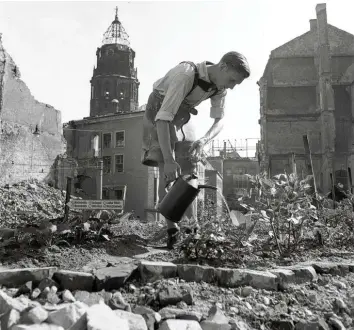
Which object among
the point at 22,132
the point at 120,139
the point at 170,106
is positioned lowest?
the point at 170,106

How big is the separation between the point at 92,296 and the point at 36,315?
15.6 inches

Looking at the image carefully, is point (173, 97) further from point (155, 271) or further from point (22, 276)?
point (22, 276)

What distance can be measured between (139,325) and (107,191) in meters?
21.1

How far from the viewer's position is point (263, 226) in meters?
4.61

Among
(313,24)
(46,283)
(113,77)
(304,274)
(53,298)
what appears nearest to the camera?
(53,298)

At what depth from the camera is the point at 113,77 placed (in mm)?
47281

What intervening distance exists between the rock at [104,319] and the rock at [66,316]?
0.07 meters

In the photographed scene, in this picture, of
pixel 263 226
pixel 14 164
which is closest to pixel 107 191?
pixel 14 164

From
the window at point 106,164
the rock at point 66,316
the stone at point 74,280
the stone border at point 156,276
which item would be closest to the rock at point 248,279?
the stone border at point 156,276

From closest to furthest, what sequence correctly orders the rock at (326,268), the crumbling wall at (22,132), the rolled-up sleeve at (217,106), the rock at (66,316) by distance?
the rock at (66,316) → the rock at (326,268) → the rolled-up sleeve at (217,106) → the crumbling wall at (22,132)

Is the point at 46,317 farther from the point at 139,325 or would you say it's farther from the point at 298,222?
the point at 298,222

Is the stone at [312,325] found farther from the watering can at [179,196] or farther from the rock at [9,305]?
the rock at [9,305]

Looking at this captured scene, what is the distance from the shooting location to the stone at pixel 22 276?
80.3 inches

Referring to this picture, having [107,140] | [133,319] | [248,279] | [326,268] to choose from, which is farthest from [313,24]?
[133,319]
